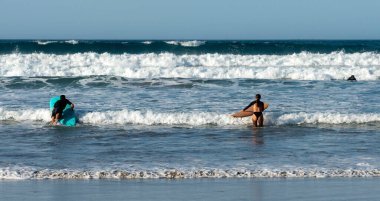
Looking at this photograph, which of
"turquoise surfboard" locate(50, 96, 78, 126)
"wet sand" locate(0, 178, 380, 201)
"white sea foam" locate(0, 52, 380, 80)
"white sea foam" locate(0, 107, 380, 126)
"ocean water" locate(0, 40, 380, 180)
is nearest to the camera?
"wet sand" locate(0, 178, 380, 201)

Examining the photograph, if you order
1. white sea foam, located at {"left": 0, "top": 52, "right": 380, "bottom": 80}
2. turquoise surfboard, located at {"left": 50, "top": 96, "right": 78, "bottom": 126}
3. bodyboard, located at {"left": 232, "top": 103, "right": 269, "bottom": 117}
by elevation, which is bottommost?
turquoise surfboard, located at {"left": 50, "top": 96, "right": 78, "bottom": 126}

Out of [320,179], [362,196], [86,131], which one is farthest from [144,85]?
[362,196]

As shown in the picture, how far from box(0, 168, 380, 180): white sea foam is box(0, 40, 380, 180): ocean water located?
2 centimetres

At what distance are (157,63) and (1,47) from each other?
13.3 m

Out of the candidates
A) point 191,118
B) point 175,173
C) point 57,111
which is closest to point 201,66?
point 191,118

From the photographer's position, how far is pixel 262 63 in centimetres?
3444

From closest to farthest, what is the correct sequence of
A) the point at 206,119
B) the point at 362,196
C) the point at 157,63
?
the point at 362,196 → the point at 206,119 → the point at 157,63

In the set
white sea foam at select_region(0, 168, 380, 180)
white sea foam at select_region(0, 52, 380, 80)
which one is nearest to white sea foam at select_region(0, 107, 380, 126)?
white sea foam at select_region(0, 168, 380, 180)

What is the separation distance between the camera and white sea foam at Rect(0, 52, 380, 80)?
27719 mm

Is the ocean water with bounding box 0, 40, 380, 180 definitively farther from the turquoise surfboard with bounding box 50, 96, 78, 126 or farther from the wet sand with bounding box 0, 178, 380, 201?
the wet sand with bounding box 0, 178, 380, 201

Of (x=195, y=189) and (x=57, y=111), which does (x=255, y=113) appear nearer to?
(x=57, y=111)

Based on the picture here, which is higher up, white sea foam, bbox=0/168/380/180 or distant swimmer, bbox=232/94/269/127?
distant swimmer, bbox=232/94/269/127

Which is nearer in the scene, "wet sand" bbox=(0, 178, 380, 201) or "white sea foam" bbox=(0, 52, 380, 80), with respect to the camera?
"wet sand" bbox=(0, 178, 380, 201)

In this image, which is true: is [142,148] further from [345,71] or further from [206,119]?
[345,71]
